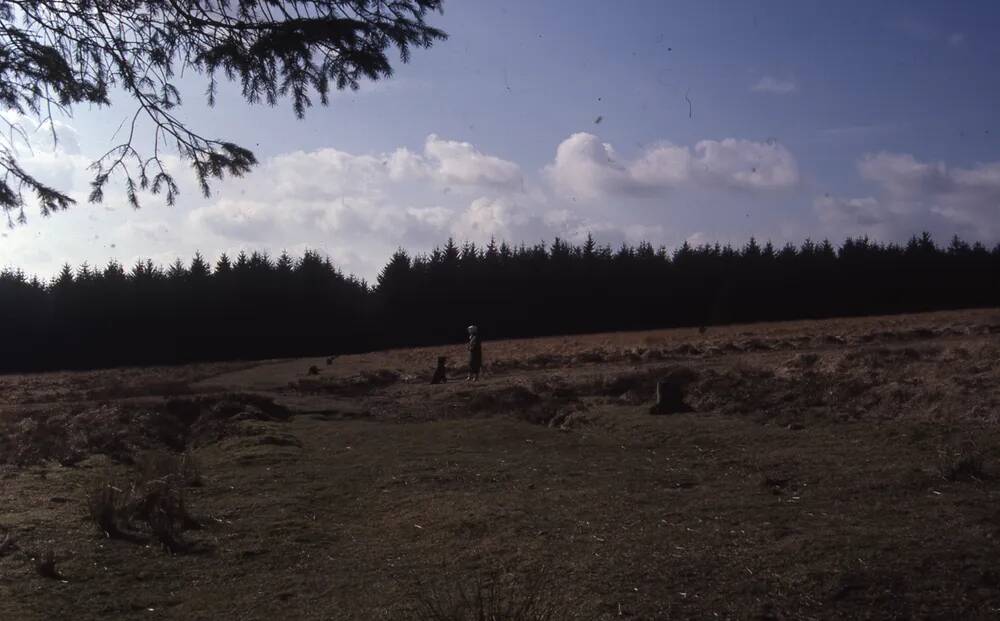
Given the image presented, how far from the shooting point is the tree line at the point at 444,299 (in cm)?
7300

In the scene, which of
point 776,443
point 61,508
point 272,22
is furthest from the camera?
point 776,443

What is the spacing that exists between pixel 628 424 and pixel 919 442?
15.9 feet

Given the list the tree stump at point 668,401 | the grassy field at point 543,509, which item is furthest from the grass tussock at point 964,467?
the tree stump at point 668,401

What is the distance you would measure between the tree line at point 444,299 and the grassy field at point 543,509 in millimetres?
59518

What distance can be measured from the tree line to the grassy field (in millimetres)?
59518

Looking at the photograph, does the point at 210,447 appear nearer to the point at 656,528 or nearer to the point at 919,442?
the point at 656,528

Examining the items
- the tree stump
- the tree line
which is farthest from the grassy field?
the tree line

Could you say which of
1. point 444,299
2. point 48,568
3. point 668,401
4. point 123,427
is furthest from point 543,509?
point 444,299

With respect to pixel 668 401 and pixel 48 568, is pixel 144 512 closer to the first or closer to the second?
pixel 48 568

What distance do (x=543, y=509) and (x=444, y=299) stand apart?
7322 centimetres

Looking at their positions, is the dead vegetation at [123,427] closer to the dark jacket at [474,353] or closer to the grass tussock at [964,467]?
the dark jacket at [474,353]

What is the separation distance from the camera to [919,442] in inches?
409

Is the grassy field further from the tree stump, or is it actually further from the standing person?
the standing person

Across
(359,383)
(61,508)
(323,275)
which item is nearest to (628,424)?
(61,508)
